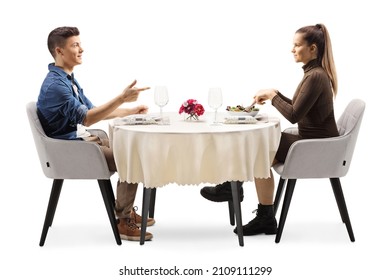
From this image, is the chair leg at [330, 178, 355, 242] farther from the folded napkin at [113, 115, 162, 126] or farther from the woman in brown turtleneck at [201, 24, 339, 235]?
the folded napkin at [113, 115, 162, 126]

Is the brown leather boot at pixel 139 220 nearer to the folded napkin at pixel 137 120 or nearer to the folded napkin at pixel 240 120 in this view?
the folded napkin at pixel 137 120

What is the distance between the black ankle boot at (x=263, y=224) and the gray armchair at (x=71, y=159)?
43.2 inches

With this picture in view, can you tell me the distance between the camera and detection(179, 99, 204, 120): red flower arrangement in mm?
7375

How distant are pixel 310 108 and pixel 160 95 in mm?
1229

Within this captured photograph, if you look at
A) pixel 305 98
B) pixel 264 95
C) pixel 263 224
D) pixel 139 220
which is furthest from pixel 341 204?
pixel 139 220

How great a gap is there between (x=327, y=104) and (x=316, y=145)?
37 cm

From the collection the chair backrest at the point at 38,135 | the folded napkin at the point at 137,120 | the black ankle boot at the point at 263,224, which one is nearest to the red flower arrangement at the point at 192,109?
the folded napkin at the point at 137,120

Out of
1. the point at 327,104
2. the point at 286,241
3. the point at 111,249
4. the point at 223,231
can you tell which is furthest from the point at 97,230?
the point at 327,104

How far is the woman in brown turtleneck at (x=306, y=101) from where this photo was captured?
23.2 feet

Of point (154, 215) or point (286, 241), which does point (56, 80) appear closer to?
point (154, 215)

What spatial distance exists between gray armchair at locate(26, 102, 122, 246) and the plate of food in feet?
3.75

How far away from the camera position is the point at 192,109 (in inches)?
291

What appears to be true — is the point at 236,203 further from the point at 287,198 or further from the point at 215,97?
the point at 215,97

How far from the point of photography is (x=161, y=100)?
24.0ft
